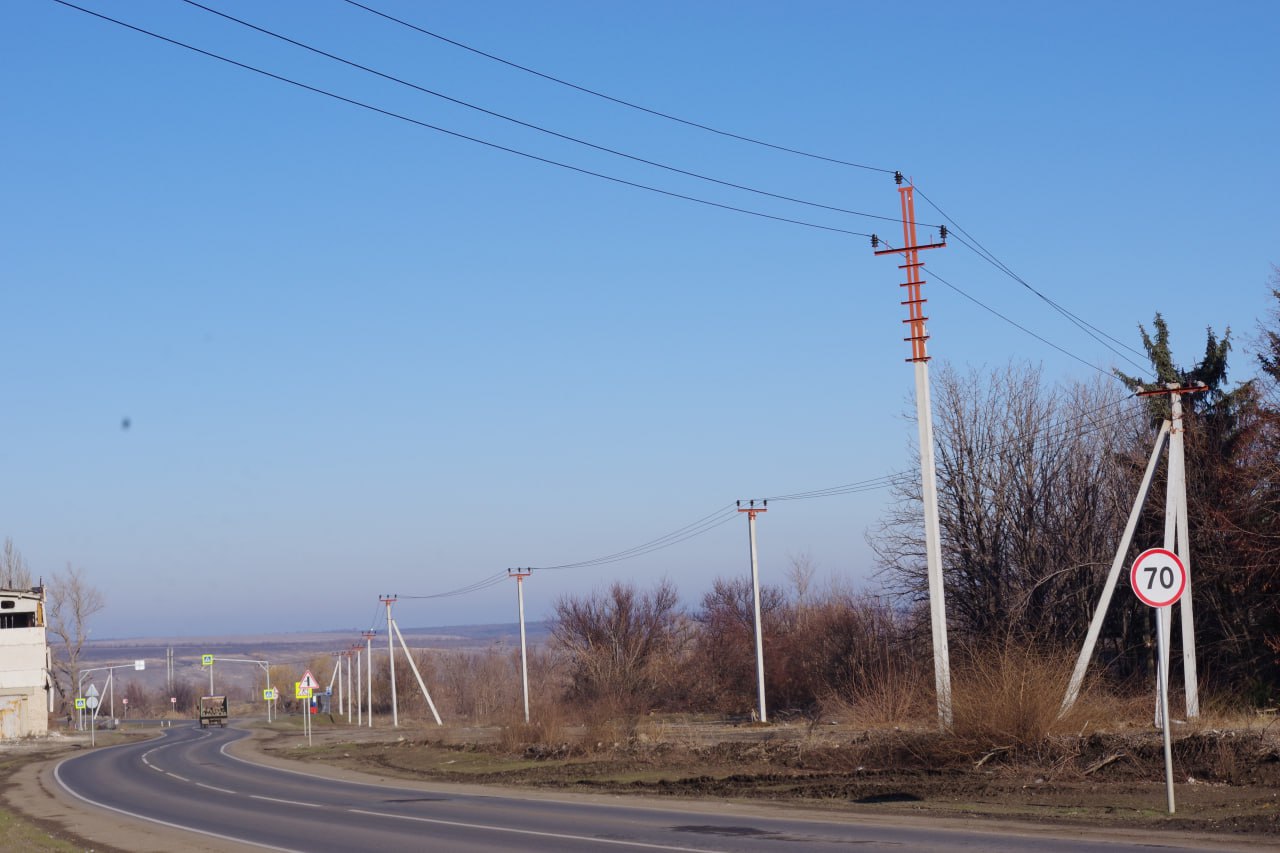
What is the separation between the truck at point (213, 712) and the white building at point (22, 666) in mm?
25460

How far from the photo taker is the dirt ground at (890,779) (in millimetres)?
16938

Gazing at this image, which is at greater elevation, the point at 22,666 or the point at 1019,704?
the point at 1019,704

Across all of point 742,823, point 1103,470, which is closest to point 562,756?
point 742,823

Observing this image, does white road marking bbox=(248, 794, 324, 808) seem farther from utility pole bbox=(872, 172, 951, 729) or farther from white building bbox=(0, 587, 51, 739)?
white building bbox=(0, 587, 51, 739)

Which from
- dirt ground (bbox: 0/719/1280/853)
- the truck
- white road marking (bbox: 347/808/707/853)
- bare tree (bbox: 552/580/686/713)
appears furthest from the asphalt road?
the truck

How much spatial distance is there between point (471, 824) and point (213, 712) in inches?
3341

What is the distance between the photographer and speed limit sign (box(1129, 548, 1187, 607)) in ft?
50.4

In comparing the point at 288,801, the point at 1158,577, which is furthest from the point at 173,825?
the point at 1158,577

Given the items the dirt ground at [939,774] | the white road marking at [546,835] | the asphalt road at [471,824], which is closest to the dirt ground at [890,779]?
the dirt ground at [939,774]

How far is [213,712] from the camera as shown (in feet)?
317

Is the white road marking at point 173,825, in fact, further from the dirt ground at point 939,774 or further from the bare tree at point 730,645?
the bare tree at point 730,645

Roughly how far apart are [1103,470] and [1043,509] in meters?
2.64

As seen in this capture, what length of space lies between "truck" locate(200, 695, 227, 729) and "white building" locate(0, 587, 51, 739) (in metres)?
Answer: 25.5

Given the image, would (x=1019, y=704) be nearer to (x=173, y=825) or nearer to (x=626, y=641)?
(x=173, y=825)
